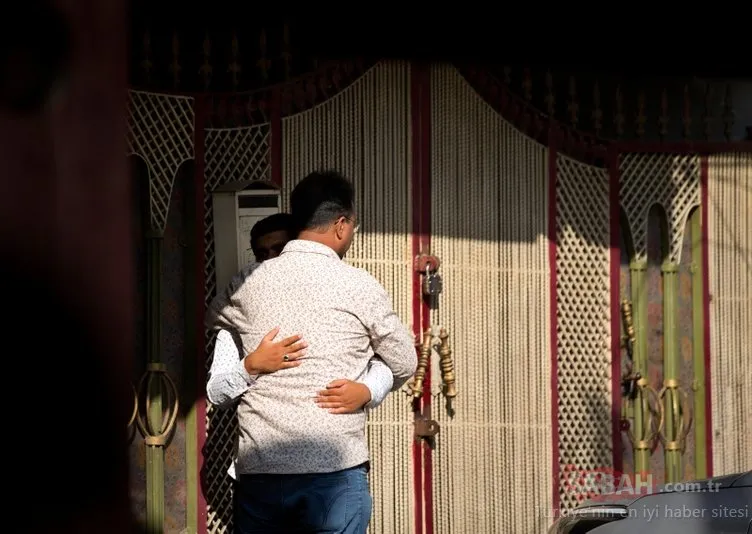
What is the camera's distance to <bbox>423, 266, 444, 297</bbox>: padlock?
6156 mm

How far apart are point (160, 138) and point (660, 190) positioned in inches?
113

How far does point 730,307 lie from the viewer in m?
7.18

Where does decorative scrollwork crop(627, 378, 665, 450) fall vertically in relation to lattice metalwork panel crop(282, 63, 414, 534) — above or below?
below

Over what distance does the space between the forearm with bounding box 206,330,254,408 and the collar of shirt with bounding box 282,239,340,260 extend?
40 cm

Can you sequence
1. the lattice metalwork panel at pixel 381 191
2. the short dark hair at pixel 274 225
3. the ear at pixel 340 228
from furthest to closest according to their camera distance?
the lattice metalwork panel at pixel 381 191, the short dark hair at pixel 274 225, the ear at pixel 340 228

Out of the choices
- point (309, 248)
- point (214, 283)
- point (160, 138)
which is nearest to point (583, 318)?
point (214, 283)

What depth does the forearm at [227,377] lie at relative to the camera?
412 centimetres

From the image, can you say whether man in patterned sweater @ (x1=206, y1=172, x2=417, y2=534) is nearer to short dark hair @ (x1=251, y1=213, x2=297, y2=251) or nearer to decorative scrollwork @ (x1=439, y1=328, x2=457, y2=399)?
short dark hair @ (x1=251, y1=213, x2=297, y2=251)

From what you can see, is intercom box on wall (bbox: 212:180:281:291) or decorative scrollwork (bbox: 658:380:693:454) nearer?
intercom box on wall (bbox: 212:180:281:291)

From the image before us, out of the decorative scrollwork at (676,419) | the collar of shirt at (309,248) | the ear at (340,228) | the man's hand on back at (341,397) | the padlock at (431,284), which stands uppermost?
the ear at (340,228)

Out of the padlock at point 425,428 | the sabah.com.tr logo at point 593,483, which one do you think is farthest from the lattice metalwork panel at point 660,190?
the padlock at point 425,428

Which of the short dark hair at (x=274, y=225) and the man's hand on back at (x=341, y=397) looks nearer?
the man's hand on back at (x=341, y=397)

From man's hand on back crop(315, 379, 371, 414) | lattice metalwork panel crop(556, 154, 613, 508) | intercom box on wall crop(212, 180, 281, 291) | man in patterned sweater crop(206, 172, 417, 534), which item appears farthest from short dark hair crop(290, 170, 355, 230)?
lattice metalwork panel crop(556, 154, 613, 508)

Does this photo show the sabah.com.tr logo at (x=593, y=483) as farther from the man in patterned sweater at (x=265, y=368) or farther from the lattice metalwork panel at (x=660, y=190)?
the man in patterned sweater at (x=265, y=368)
